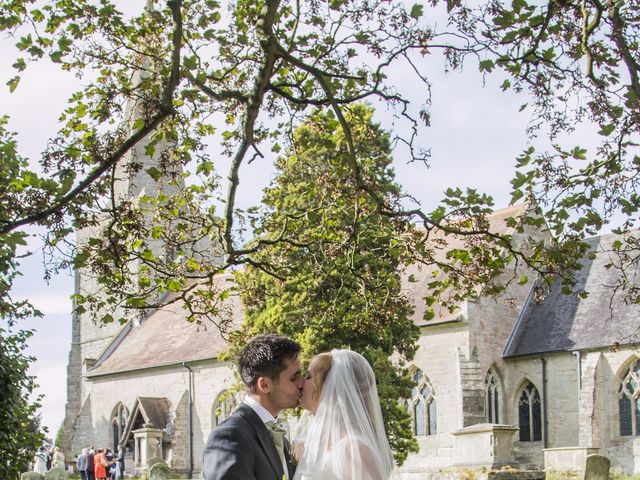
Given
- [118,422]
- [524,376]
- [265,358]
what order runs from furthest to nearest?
[118,422] → [524,376] → [265,358]

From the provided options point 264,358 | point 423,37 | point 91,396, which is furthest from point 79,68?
point 91,396

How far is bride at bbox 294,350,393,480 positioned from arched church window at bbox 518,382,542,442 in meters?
26.0

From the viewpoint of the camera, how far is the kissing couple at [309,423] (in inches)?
172

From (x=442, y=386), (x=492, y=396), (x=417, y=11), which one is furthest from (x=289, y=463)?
(x=492, y=396)

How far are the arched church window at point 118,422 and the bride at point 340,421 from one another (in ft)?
125

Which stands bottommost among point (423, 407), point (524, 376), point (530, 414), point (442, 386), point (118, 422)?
point (118, 422)

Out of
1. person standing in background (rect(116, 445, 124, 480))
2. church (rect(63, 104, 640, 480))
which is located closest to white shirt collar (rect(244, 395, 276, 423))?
church (rect(63, 104, 640, 480))

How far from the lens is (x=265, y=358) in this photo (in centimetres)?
446

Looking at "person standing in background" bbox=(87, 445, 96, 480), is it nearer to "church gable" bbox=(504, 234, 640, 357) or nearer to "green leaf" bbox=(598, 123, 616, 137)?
"church gable" bbox=(504, 234, 640, 357)

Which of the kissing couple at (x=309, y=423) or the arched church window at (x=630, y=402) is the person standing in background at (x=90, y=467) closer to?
the arched church window at (x=630, y=402)

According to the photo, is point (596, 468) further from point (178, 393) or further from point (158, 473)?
point (178, 393)

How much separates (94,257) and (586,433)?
2237 centimetres

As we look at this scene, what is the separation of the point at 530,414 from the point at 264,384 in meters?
27.1

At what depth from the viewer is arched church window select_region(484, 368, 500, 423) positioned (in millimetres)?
30625
